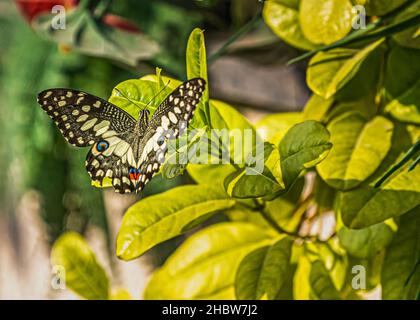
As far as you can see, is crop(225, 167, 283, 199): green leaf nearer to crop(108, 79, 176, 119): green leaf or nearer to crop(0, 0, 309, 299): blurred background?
crop(108, 79, 176, 119): green leaf

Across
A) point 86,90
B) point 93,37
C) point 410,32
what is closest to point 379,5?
point 410,32

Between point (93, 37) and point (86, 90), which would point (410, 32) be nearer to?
point (93, 37)

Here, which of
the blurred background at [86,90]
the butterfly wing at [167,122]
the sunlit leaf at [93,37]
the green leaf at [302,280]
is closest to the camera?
the butterfly wing at [167,122]

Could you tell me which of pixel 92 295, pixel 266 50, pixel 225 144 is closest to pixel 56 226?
pixel 266 50

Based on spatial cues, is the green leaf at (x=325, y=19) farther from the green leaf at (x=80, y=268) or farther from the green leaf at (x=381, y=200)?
the green leaf at (x=80, y=268)

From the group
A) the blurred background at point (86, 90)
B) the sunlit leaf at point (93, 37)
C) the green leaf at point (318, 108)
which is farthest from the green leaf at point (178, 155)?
the blurred background at point (86, 90)
